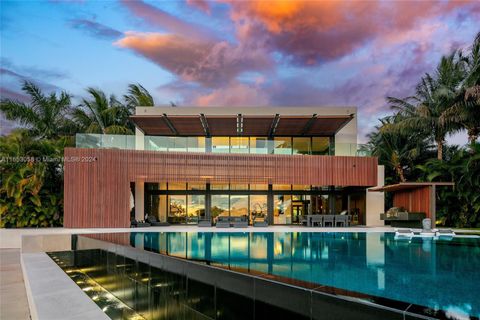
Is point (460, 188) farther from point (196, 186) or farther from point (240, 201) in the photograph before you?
point (196, 186)

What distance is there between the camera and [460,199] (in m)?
22.3

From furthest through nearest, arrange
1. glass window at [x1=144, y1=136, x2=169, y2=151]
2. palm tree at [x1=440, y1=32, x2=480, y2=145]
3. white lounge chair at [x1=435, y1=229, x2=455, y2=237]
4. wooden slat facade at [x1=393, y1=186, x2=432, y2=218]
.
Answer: palm tree at [x1=440, y1=32, x2=480, y2=145]
wooden slat facade at [x1=393, y1=186, x2=432, y2=218]
glass window at [x1=144, y1=136, x2=169, y2=151]
white lounge chair at [x1=435, y1=229, x2=455, y2=237]

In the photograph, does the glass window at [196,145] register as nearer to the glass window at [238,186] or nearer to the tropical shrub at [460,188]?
the glass window at [238,186]

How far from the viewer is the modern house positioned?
63.0 feet

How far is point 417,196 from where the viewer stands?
2139cm

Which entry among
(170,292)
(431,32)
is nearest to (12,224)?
(170,292)

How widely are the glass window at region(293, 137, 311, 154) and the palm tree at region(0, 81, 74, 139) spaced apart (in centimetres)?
1500

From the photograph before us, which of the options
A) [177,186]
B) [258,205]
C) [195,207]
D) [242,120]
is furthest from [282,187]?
[177,186]

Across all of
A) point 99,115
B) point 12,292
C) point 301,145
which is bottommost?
point 12,292

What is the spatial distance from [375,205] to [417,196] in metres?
2.91

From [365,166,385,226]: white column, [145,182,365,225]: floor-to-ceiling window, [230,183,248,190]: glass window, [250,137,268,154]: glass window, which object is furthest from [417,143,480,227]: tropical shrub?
[230,183,248,190]: glass window

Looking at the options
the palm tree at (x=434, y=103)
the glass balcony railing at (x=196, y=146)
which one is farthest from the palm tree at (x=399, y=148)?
the glass balcony railing at (x=196, y=146)

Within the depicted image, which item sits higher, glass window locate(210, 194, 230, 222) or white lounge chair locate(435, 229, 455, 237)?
glass window locate(210, 194, 230, 222)

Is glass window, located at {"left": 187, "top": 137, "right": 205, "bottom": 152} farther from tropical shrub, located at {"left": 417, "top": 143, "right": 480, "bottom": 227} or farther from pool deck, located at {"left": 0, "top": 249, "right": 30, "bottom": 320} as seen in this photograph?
tropical shrub, located at {"left": 417, "top": 143, "right": 480, "bottom": 227}
